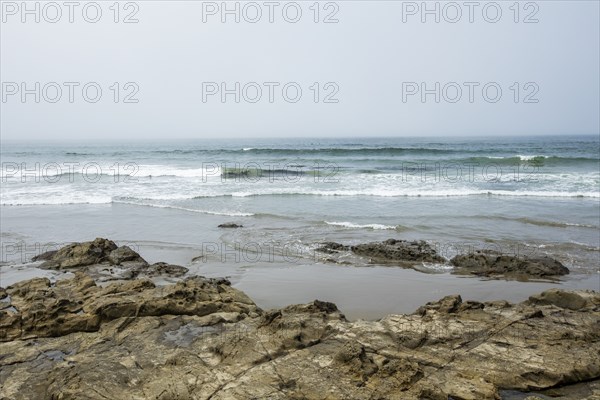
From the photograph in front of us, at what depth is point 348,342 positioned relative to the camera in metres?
4.12

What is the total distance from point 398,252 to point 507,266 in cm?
206

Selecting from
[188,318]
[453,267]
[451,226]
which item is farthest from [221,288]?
[451,226]

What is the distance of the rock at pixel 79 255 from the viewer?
26.8 feet

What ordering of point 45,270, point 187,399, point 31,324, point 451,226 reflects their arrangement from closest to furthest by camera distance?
point 187,399, point 31,324, point 45,270, point 451,226

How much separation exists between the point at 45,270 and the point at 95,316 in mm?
3866

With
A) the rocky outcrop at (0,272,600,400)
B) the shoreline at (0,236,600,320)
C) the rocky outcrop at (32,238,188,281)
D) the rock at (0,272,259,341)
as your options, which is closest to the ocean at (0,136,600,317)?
the shoreline at (0,236,600,320)

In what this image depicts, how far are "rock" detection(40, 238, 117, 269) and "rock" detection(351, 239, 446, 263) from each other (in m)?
5.13

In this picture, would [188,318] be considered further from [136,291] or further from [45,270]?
[45,270]

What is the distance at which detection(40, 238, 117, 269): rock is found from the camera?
8.16 m

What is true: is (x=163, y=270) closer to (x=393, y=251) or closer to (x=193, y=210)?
(x=393, y=251)

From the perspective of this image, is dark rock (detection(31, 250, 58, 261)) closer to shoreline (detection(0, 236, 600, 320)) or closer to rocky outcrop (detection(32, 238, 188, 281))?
rocky outcrop (detection(32, 238, 188, 281))

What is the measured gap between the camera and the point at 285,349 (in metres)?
4.09

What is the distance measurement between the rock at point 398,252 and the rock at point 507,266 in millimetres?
509

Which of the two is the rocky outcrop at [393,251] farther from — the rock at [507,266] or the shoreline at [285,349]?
the shoreline at [285,349]
